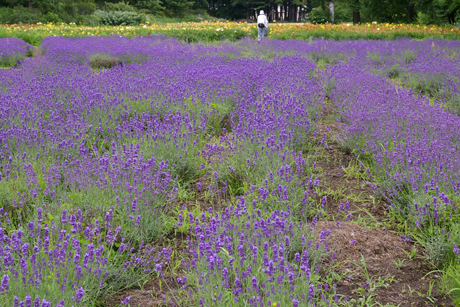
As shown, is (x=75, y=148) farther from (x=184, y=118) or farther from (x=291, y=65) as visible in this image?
(x=291, y=65)

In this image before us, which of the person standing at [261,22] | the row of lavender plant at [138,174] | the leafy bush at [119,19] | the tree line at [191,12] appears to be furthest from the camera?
the leafy bush at [119,19]

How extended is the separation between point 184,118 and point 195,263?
2381 mm

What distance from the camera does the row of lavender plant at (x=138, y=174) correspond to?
1755 millimetres

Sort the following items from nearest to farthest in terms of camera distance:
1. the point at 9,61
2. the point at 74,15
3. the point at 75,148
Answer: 1. the point at 75,148
2. the point at 9,61
3. the point at 74,15

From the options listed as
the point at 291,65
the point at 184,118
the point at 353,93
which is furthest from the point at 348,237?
the point at 291,65

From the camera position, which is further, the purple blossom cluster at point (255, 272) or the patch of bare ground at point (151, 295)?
the patch of bare ground at point (151, 295)

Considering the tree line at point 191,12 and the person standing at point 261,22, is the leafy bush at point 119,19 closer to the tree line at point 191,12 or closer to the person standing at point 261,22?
the tree line at point 191,12

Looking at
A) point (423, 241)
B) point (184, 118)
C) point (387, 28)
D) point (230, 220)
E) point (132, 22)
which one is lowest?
point (423, 241)

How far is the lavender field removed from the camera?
1.79 m

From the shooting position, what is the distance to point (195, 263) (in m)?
1.94

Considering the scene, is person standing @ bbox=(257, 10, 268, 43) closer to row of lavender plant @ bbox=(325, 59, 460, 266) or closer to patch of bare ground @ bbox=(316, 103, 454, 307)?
row of lavender plant @ bbox=(325, 59, 460, 266)

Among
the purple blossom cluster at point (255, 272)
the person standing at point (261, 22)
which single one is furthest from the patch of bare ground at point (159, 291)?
the person standing at point (261, 22)

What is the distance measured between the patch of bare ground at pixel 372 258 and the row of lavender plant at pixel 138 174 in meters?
0.18

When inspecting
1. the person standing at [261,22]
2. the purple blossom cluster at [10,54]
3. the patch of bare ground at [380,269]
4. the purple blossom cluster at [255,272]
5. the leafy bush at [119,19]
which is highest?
the leafy bush at [119,19]
